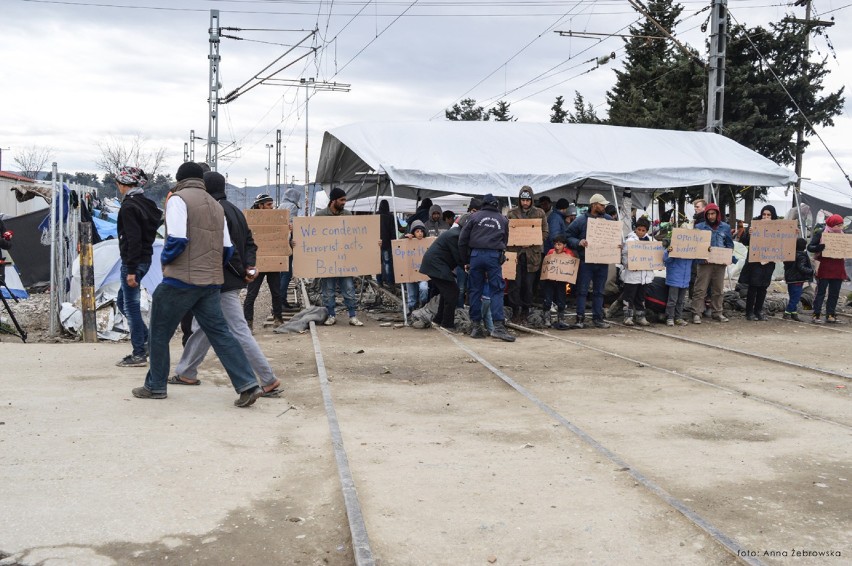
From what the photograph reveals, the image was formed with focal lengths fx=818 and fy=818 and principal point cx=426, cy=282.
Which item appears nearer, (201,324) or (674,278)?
(201,324)

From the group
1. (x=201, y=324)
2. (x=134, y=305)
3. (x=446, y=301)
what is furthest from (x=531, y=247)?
(x=201, y=324)

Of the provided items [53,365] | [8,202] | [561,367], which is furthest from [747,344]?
[8,202]

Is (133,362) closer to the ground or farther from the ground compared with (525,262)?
closer to the ground

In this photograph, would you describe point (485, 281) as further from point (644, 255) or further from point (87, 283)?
point (87, 283)

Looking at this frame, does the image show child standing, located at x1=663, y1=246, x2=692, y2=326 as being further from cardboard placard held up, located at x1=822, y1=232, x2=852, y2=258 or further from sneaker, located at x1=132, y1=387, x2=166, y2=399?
sneaker, located at x1=132, y1=387, x2=166, y2=399

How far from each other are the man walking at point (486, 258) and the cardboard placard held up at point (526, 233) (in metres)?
1.09

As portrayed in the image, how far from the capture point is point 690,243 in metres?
13.3

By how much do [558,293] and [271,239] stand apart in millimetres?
4503

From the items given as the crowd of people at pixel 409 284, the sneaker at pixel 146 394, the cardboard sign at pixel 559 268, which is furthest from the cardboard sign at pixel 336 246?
the sneaker at pixel 146 394

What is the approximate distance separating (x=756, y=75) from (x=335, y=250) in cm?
2812

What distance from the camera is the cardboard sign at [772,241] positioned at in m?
13.9

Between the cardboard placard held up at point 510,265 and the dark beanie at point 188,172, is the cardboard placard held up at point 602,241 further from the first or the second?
the dark beanie at point 188,172

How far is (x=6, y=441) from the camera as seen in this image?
5.29 m

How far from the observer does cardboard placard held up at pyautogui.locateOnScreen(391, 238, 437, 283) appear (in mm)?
12891
